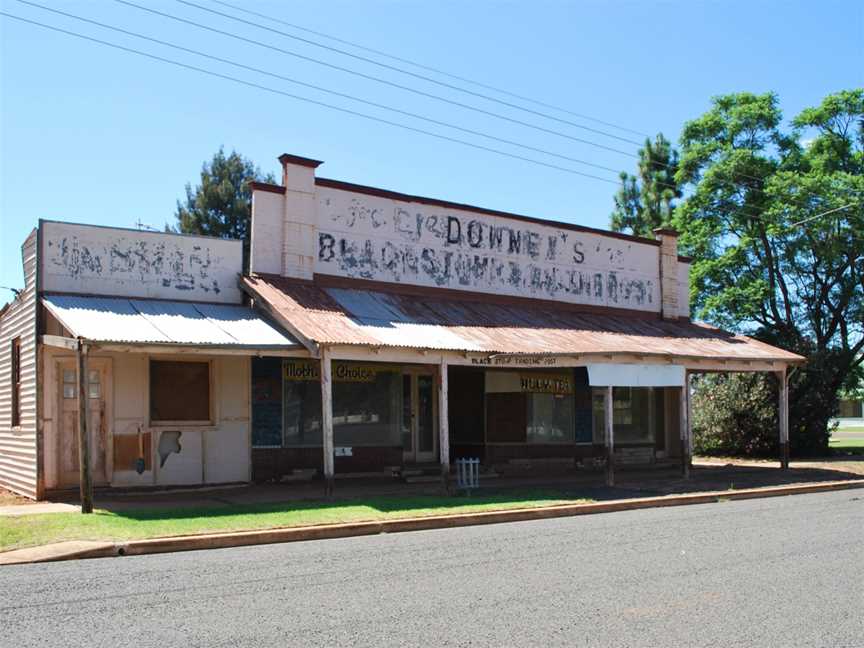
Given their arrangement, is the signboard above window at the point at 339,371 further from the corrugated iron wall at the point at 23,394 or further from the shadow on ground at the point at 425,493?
the corrugated iron wall at the point at 23,394

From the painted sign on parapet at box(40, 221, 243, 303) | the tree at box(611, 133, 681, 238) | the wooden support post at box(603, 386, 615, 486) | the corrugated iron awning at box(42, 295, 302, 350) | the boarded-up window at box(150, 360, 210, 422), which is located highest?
the tree at box(611, 133, 681, 238)

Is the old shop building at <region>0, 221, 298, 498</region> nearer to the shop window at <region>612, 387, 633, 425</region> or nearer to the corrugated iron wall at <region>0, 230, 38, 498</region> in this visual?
the corrugated iron wall at <region>0, 230, 38, 498</region>

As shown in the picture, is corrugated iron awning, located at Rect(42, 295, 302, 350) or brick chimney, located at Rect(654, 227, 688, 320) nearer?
corrugated iron awning, located at Rect(42, 295, 302, 350)

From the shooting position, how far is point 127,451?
50.2 ft

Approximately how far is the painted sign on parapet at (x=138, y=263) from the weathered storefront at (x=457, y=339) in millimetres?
740

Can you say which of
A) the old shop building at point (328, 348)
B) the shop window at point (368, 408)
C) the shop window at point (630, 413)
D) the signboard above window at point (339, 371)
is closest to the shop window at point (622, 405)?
the shop window at point (630, 413)

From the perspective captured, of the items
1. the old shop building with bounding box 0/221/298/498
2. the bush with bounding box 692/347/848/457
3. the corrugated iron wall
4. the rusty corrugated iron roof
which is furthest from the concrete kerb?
the bush with bounding box 692/347/848/457

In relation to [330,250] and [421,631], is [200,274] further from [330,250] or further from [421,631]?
[421,631]

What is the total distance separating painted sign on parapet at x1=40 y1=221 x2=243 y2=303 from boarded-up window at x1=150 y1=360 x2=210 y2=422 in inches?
50.0

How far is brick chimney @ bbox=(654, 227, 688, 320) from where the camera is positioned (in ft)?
80.4

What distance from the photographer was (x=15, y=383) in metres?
16.1

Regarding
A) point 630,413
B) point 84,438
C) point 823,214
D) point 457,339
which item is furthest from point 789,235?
point 84,438

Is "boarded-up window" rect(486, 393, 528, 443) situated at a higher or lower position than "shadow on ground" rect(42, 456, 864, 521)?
higher

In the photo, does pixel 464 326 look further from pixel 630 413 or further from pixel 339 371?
pixel 630 413
